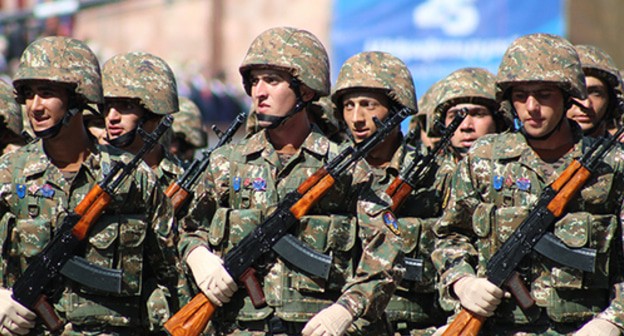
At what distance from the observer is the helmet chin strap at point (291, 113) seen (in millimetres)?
8320

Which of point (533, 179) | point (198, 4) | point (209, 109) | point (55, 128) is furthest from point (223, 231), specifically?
Result: point (198, 4)

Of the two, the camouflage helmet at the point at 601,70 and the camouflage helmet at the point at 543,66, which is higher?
the camouflage helmet at the point at 543,66

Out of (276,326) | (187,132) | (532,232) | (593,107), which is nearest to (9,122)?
(187,132)

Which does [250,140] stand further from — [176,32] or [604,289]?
[176,32]

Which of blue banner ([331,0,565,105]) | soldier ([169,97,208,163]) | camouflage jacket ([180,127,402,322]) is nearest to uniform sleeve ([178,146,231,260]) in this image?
camouflage jacket ([180,127,402,322])

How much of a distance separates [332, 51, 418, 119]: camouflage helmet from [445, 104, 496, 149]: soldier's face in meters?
0.68

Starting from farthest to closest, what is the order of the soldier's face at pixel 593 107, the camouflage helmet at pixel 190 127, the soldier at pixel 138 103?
the camouflage helmet at pixel 190 127 < the soldier at pixel 138 103 < the soldier's face at pixel 593 107

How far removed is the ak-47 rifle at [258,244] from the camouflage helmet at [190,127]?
16.1 ft

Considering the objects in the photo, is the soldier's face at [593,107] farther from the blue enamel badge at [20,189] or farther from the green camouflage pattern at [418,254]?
the blue enamel badge at [20,189]

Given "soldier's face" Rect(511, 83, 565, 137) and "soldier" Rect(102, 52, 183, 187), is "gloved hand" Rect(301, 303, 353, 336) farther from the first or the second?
"soldier" Rect(102, 52, 183, 187)

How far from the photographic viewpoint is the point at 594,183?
798 centimetres

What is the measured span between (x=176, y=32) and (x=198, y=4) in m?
→ 0.95

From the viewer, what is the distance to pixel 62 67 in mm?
8266

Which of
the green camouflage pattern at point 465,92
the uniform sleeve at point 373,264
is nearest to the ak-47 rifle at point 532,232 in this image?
the uniform sleeve at point 373,264
